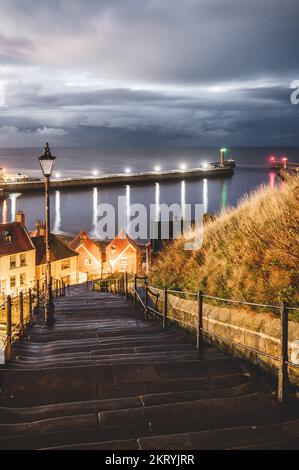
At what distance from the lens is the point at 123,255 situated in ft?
161

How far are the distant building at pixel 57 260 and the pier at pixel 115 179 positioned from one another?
67302mm

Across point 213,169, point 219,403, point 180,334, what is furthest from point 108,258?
point 213,169

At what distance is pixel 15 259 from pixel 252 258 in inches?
1463

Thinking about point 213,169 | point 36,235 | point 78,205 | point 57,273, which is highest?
point 213,169

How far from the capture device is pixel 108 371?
19.5 feet

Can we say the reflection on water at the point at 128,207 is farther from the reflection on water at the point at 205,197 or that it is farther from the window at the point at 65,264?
the window at the point at 65,264

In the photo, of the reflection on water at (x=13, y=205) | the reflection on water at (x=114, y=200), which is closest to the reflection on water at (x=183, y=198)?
the reflection on water at (x=114, y=200)

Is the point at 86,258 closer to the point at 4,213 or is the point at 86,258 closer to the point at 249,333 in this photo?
the point at 4,213

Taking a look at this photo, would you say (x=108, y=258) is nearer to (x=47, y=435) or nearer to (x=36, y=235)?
(x=36, y=235)

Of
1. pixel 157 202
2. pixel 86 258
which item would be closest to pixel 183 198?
pixel 157 202

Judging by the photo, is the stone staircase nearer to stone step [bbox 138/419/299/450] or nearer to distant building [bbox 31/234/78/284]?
stone step [bbox 138/419/299/450]

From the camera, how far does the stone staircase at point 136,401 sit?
4.08 meters

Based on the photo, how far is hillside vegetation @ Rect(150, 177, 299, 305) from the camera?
279 inches
